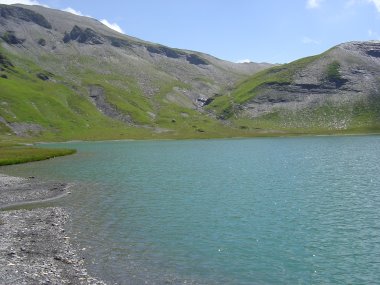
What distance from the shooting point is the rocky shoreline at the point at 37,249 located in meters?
26.8

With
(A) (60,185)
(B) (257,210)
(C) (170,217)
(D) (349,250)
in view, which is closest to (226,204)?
→ (B) (257,210)

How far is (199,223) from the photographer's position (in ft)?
141

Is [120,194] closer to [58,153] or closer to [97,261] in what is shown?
[97,261]

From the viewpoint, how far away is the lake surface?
95.3 ft

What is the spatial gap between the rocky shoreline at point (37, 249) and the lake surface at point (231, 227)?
155 centimetres

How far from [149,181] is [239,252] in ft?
140

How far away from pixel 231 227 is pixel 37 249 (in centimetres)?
1883

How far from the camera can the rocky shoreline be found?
87.8ft

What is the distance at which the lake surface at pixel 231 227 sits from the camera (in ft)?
95.3

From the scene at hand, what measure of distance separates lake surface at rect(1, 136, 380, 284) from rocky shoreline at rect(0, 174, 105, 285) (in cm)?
155

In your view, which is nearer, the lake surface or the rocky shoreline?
the rocky shoreline

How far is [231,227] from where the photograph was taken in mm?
41031

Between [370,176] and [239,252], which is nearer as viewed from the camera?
[239,252]

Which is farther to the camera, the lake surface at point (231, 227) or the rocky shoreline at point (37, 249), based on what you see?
the lake surface at point (231, 227)
